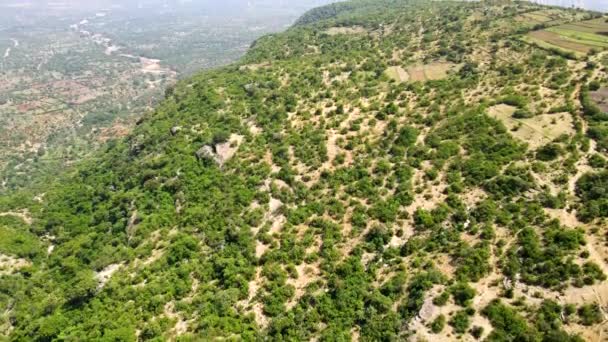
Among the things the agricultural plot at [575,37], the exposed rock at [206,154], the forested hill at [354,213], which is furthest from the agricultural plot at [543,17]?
the exposed rock at [206,154]

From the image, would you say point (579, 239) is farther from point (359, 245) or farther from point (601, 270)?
point (359, 245)

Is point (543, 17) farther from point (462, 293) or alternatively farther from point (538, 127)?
point (462, 293)

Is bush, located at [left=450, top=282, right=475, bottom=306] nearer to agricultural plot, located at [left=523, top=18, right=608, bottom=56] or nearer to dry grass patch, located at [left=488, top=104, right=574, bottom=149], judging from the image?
dry grass patch, located at [left=488, top=104, right=574, bottom=149]

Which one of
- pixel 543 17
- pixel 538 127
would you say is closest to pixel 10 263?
pixel 538 127

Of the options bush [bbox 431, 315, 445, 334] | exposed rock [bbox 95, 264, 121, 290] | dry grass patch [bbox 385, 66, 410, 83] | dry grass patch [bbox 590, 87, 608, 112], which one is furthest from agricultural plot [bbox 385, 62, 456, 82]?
exposed rock [bbox 95, 264, 121, 290]

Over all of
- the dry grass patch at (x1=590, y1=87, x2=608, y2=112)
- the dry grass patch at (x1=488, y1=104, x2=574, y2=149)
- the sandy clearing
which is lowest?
the sandy clearing

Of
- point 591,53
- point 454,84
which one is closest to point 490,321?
point 454,84
